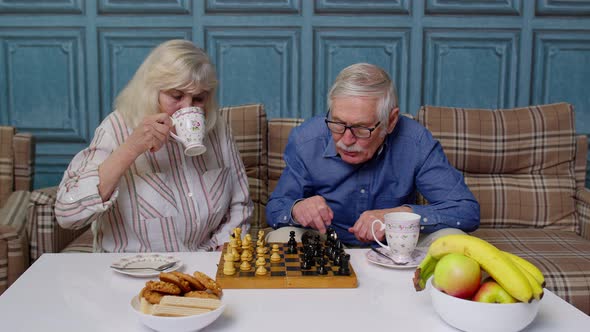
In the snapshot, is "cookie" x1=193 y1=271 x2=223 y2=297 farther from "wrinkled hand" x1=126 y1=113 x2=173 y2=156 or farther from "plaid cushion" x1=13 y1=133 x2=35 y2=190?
"plaid cushion" x1=13 y1=133 x2=35 y2=190

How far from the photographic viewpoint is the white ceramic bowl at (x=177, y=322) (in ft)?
3.23

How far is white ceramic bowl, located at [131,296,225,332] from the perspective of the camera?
0.98m

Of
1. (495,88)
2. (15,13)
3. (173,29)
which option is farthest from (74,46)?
(495,88)

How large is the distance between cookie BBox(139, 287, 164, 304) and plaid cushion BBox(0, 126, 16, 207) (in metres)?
1.63

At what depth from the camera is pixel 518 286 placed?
98 centimetres

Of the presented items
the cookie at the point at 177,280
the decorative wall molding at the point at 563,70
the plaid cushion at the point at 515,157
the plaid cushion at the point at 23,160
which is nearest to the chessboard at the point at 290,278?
the cookie at the point at 177,280

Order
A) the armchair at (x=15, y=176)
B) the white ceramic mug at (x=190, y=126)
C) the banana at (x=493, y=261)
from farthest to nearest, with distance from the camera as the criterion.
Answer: the armchair at (x=15, y=176), the white ceramic mug at (x=190, y=126), the banana at (x=493, y=261)

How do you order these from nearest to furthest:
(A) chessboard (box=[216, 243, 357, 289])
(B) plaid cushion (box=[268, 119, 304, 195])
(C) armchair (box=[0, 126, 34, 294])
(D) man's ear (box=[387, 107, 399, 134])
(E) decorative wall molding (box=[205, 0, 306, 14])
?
1. (A) chessboard (box=[216, 243, 357, 289])
2. (D) man's ear (box=[387, 107, 399, 134])
3. (C) armchair (box=[0, 126, 34, 294])
4. (B) plaid cushion (box=[268, 119, 304, 195])
5. (E) decorative wall molding (box=[205, 0, 306, 14])

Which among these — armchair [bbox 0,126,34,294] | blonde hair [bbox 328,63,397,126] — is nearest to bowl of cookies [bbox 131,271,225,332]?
blonde hair [bbox 328,63,397,126]

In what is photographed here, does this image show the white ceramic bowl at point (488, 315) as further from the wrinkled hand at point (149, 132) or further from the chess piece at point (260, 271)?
the wrinkled hand at point (149, 132)

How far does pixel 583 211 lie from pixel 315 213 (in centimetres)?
144

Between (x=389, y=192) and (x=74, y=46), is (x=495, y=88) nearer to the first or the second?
(x=389, y=192)

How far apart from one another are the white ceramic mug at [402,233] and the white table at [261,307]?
0.05 m

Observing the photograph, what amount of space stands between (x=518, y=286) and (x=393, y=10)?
230cm
